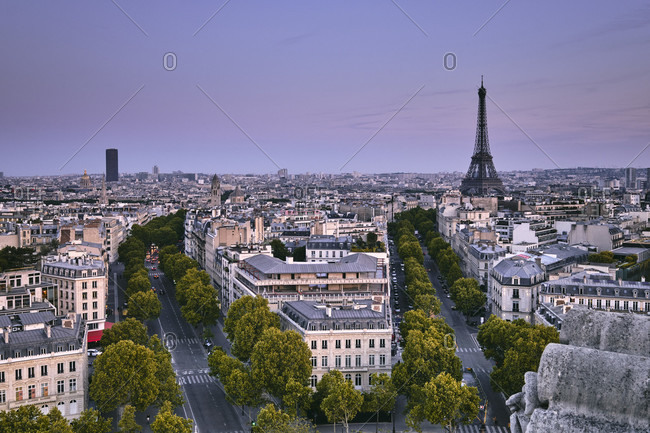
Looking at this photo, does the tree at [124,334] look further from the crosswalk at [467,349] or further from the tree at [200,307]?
the crosswalk at [467,349]

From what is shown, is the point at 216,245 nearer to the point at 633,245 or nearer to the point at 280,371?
the point at 280,371

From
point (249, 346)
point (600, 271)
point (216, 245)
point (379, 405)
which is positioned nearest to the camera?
point (379, 405)

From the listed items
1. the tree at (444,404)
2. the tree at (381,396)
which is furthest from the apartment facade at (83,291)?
the tree at (444,404)

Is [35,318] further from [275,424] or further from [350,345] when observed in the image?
[350,345]

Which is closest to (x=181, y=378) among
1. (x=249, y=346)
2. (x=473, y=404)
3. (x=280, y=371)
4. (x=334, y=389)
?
(x=249, y=346)

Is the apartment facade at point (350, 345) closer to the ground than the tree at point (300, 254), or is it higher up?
closer to the ground

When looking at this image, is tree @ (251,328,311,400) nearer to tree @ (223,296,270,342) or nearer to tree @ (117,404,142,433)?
tree @ (117,404,142,433)
